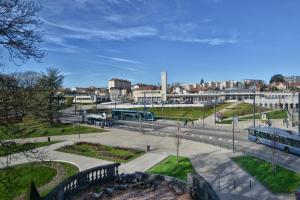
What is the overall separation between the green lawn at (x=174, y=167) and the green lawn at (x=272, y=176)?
5.81 metres

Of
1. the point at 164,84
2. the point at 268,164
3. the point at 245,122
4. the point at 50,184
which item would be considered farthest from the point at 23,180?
the point at 164,84

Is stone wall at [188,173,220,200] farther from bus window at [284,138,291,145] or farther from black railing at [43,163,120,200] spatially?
bus window at [284,138,291,145]

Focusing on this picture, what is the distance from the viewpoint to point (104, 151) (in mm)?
46000

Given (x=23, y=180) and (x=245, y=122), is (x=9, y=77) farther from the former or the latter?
(x=245, y=122)

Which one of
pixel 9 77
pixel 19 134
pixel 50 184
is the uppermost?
pixel 9 77

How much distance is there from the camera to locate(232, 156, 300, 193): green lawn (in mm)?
28400

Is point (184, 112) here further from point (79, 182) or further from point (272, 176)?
point (79, 182)

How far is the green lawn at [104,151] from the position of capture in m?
42.1

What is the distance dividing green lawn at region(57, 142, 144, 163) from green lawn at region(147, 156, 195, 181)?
5104mm

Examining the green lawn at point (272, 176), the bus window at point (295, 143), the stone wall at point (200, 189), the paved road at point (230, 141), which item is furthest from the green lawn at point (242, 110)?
the stone wall at point (200, 189)

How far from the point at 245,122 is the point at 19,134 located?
227 feet

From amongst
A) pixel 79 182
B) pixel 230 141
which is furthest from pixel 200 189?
pixel 230 141

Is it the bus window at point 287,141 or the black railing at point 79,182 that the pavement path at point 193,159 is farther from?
the bus window at point 287,141

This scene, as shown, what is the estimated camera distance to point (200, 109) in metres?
102
